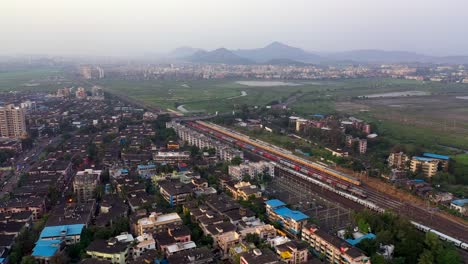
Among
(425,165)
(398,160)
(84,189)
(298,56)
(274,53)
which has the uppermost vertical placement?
(274,53)

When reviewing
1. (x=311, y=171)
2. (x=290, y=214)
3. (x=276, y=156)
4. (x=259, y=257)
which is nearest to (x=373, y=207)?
(x=290, y=214)

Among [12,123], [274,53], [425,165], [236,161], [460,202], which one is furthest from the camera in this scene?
[274,53]

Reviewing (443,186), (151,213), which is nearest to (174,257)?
(151,213)

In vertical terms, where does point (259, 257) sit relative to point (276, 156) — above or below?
above

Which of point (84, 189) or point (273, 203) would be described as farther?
point (84, 189)

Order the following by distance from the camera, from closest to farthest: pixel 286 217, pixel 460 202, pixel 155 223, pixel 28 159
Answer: pixel 155 223 → pixel 286 217 → pixel 460 202 → pixel 28 159

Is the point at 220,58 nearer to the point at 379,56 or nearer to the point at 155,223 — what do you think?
the point at 379,56
